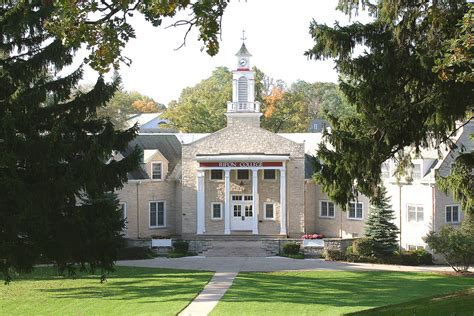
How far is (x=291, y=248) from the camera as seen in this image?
45188mm

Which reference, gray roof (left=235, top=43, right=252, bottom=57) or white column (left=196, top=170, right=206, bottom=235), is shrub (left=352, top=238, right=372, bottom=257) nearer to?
white column (left=196, top=170, right=206, bottom=235)

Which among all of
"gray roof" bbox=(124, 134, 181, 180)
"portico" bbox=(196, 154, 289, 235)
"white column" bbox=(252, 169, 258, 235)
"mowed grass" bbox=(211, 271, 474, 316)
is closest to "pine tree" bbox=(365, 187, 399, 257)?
"mowed grass" bbox=(211, 271, 474, 316)

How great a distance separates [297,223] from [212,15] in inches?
1512

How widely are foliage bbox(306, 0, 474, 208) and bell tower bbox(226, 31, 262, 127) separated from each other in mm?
29287

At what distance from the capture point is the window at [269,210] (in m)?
48.7

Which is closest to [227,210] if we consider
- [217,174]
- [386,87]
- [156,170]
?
[217,174]

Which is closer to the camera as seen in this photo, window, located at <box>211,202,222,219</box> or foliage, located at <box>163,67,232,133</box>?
window, located at <box>211,202,222,219</box>

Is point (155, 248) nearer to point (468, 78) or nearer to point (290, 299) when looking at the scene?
point (290, 299)

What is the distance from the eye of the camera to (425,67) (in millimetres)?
17203

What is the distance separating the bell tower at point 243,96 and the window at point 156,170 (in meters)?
5.54

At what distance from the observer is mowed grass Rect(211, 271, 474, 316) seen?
1069 inches

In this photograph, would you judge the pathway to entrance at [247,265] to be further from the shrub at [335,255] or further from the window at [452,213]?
the window at [452,213]

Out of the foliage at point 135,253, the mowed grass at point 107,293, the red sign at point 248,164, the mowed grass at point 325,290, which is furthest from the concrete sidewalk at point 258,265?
the red sign at point 248,164

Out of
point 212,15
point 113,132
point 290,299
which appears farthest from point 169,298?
point 212,15
